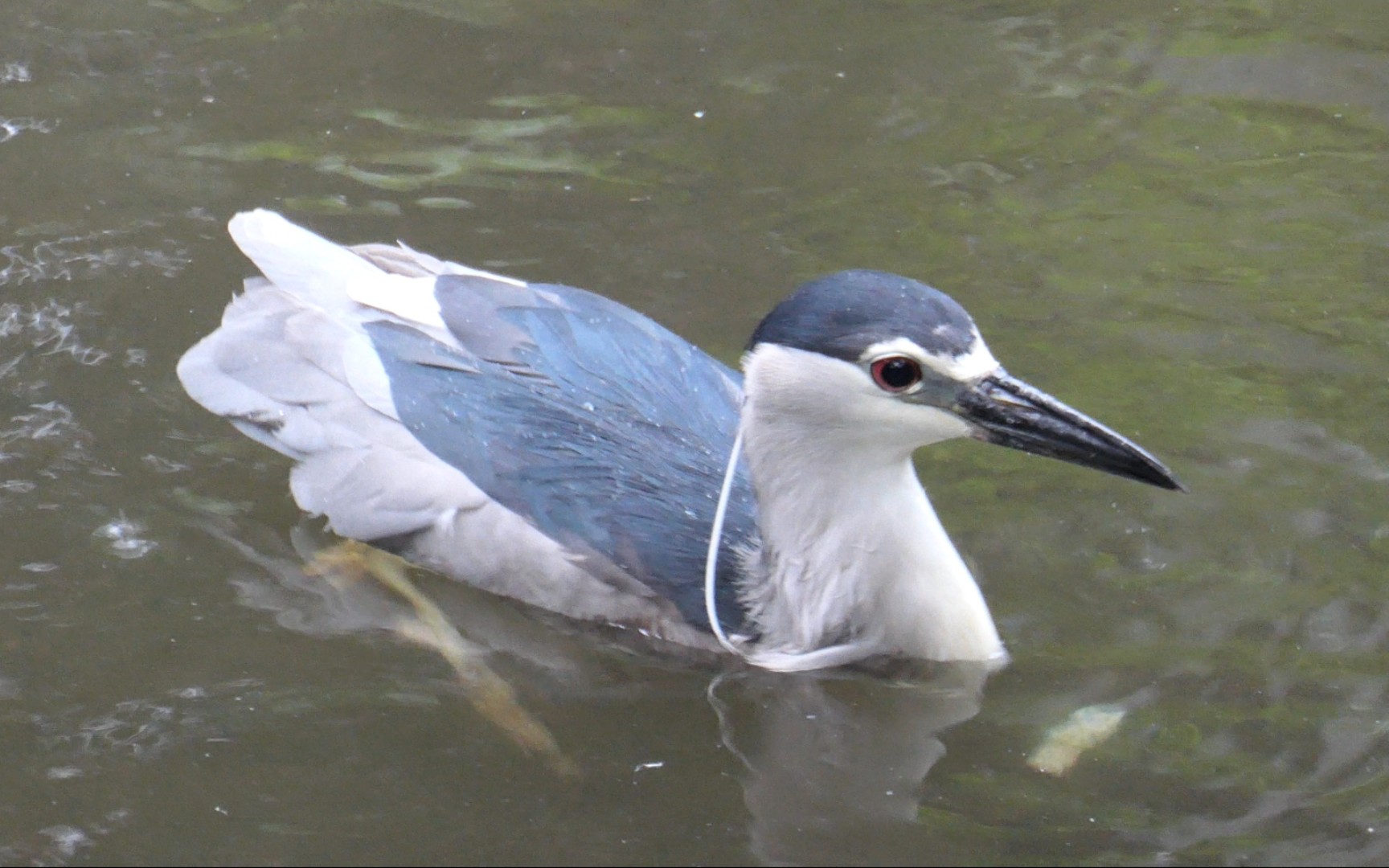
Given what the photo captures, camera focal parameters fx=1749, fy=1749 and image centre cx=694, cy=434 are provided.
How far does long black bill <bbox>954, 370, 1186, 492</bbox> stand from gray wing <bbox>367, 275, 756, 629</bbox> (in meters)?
0.86

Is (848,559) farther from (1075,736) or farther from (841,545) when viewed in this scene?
(1075,736)

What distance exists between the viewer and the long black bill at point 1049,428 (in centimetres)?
446

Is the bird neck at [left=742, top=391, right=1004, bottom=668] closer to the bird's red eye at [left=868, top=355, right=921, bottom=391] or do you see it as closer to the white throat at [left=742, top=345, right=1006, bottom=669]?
the white throat at [left=742, top=345, right=1006, bottom=669]

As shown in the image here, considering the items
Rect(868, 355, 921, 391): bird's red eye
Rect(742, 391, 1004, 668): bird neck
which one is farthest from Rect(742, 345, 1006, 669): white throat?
Rect(868, 355, 921, 391): bird's red eye

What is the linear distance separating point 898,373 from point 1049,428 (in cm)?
41

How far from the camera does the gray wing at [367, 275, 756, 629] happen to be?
16.5 feet

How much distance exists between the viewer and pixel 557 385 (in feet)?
17.2

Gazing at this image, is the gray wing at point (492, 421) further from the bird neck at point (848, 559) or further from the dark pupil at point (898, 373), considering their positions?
the dark pupil at point (898, 373)

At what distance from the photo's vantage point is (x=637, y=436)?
5152mm

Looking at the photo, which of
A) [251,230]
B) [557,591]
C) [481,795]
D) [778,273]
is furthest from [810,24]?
[481,795]

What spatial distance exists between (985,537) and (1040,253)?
160 centimetres

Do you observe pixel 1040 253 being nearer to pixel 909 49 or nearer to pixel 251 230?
A: pixel 909 49

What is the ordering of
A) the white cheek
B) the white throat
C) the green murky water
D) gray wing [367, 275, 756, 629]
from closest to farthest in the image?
the green murky water < the white cheek < the white throat < gray wing [367, 275, 756, 629]

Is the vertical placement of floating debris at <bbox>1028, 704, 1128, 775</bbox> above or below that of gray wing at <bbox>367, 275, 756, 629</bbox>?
below
